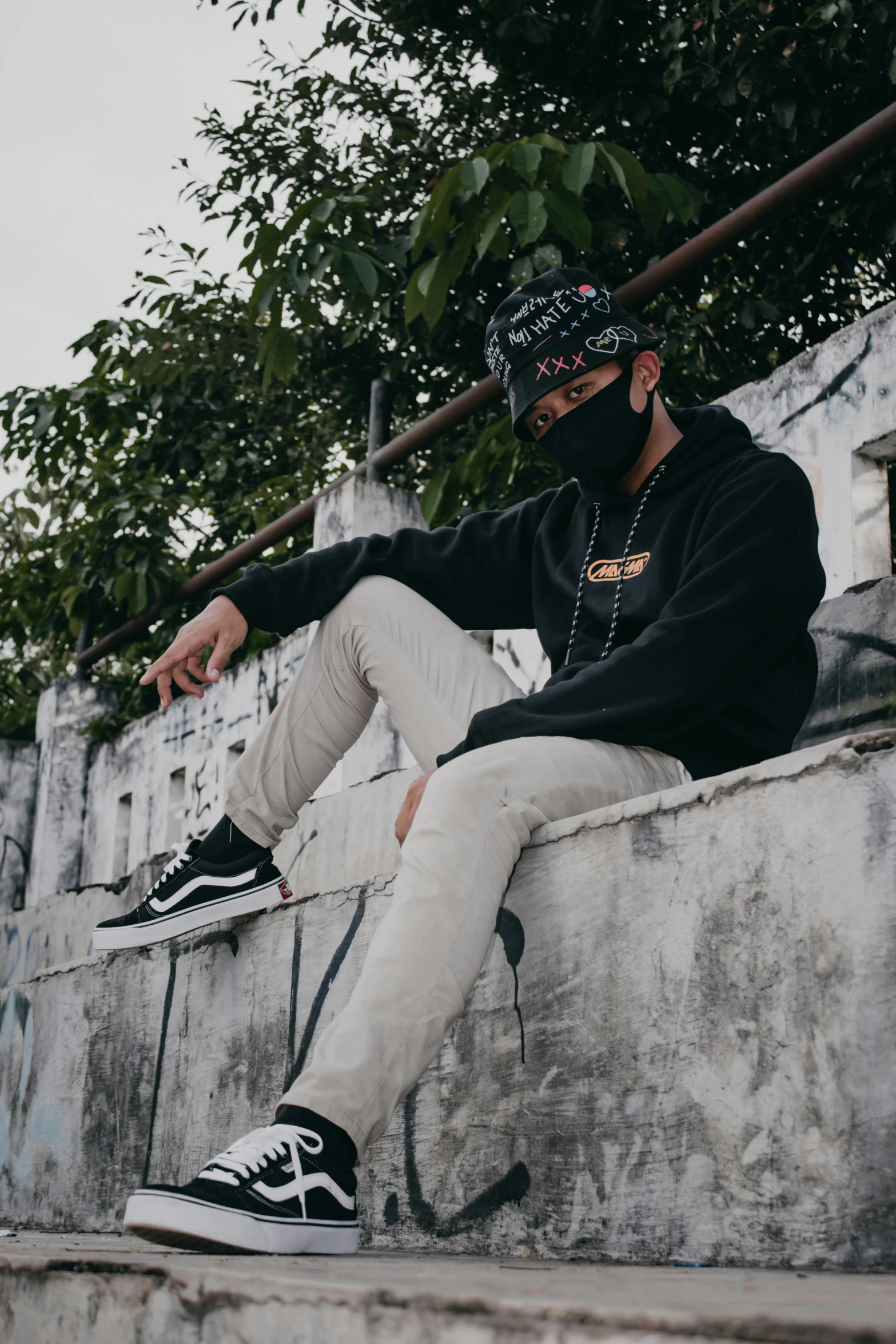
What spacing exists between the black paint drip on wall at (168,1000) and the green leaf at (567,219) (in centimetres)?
253

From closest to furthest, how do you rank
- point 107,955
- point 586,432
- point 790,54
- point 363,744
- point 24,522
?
1. point 586,432
2. point 107,955
3. point 363,744
4. point 790,54
5. point 24,522

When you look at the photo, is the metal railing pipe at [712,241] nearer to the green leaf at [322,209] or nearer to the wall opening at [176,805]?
the green leaf at [322,209]

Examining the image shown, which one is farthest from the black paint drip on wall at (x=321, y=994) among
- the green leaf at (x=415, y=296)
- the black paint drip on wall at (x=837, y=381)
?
the green leaf at (x=415, y=296)

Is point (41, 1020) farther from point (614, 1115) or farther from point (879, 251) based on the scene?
point (879, 251)

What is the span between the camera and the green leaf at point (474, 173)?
4148 mm

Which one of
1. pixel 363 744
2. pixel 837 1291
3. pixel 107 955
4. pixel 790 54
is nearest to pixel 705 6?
pixel 790 54

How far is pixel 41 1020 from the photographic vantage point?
346 centimetres

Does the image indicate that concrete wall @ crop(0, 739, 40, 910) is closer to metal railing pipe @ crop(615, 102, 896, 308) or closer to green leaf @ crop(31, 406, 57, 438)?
green leaf @ crop(31, 406, 57, 438)

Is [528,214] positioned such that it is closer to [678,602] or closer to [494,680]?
[494,680]

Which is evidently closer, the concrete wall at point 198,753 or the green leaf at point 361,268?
the concrete wall at point 198,753

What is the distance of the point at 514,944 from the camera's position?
1.97 metres

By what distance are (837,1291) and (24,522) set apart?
12.2 meters

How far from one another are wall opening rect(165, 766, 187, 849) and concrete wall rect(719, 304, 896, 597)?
3769 mm

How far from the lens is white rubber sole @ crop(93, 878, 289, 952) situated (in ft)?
8.64
